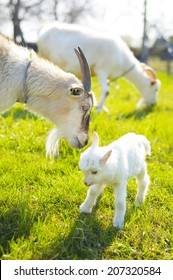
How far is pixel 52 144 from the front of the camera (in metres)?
4.59

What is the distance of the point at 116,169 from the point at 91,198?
371mm

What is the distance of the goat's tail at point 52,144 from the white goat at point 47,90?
0.17 m

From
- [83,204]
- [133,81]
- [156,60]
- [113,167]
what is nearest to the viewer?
[113,167]

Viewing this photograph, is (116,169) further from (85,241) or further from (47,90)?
(47,90)

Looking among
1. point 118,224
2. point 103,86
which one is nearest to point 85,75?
point 118,224

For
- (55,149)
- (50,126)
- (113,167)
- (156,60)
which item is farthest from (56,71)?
(156,60)

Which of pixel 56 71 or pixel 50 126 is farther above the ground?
pixel 56 71

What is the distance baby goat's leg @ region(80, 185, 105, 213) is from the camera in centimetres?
346

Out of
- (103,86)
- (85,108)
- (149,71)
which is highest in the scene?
(85,108)

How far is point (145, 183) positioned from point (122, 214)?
553 millimetres

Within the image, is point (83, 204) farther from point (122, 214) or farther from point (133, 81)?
point (133, 81)

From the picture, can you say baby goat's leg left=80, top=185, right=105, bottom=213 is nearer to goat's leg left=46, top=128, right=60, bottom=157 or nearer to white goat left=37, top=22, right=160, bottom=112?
goat's leg left=46, top=128, right=60, bottom=157

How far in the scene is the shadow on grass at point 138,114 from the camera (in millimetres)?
7562

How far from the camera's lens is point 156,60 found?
29156 millimetres
